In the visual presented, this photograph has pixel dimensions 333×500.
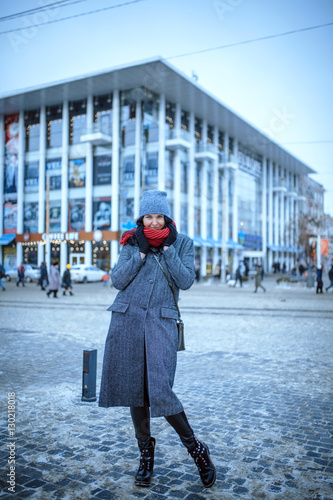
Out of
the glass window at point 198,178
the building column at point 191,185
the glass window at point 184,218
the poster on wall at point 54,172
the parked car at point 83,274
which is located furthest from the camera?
the glass window at point 198,178

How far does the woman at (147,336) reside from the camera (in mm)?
3006

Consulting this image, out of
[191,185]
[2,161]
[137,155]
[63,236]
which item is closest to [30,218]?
[63,236]

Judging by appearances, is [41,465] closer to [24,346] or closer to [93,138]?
[24,346]

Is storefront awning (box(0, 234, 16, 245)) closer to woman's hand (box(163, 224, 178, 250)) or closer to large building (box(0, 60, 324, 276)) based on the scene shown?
large building (box(0, 60, 324, 276))

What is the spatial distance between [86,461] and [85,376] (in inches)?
61.5

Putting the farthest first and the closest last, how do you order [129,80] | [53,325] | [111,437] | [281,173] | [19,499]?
[281,173] < [129,80] < [53,325] < [111,437] < [19,499]

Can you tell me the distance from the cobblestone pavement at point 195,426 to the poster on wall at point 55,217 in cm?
3884

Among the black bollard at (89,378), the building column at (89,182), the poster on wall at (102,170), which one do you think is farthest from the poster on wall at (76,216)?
the black bollard at (89,378)

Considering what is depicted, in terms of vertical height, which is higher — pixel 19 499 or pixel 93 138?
pixel 93 138

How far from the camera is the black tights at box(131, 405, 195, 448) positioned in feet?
10.0

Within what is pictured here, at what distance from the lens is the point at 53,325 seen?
36.8 feet

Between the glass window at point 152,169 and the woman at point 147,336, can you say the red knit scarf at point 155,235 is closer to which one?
the woman at point 147,336

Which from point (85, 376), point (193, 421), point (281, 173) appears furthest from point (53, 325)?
point (281, 173)

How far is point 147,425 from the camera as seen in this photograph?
319cm
